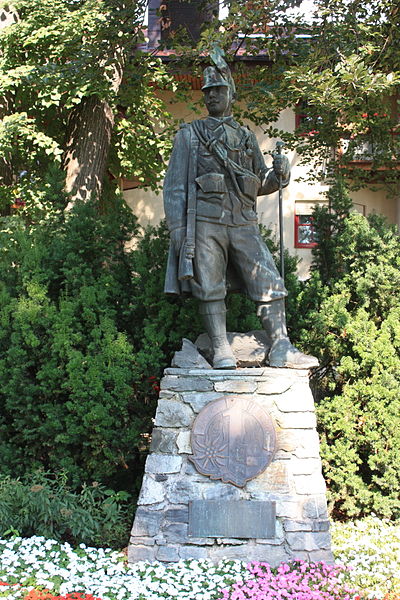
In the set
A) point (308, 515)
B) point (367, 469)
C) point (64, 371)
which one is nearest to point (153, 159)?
point (64, 371)

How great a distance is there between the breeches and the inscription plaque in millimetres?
1418

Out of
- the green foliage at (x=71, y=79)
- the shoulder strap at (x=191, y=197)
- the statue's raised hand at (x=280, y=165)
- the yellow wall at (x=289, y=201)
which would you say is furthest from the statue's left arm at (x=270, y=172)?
the yellow wall at (x=289, y=201)

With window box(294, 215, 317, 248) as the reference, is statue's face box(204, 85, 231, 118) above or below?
above

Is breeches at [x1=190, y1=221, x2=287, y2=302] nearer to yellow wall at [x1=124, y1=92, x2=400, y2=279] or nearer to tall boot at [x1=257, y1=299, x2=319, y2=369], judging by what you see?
tall boot at [x1=257, y1=299, x2=319, y2=369]

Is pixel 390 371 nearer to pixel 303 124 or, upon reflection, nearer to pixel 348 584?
pixel 348 584

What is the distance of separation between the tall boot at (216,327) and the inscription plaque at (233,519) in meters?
0.99

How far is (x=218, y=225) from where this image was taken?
481cm

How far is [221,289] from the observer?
479 centimetres

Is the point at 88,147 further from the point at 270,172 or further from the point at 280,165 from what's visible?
the point at 280,165

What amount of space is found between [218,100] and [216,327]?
1665 mm

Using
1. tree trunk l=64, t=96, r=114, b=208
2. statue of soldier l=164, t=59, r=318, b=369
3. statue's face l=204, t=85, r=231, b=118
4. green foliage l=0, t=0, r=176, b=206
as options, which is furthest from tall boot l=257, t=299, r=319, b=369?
tree trunk l=64, t=96, r=114, b=208

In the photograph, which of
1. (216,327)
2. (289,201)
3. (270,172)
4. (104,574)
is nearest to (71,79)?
(270,172)

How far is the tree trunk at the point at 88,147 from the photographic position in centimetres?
867

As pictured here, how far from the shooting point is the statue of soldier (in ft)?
15.6
